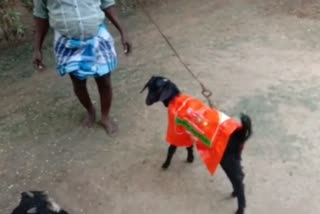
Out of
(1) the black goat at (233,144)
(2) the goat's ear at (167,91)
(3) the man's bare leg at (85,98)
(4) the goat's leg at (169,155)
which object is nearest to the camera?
(1) the black goat at (233,144)

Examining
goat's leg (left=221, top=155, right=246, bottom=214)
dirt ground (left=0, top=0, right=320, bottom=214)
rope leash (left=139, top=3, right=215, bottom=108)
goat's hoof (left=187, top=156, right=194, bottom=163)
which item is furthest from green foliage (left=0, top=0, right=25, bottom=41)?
goat's leg (left=221, top=155, right=246, bottom=214)

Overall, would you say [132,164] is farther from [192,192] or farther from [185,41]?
[185,41]

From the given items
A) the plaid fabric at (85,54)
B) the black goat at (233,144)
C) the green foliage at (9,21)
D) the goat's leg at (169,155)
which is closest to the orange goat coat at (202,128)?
the black goat at (233,144)

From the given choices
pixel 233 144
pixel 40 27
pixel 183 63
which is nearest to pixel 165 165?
pixel 233 144

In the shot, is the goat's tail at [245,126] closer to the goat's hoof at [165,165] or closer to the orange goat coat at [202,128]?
the orange goat coat at [202,128]

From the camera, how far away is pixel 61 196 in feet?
13.2

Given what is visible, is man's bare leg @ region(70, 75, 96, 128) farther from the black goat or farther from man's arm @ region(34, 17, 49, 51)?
the black goat

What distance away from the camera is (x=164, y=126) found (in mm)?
4719

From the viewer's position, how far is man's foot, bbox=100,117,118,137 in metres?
4.71

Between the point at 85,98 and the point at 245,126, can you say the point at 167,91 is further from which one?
the point at 85,98

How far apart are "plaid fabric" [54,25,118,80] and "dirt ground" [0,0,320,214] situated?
71 centimetres

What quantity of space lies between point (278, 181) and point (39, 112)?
7.93 feet

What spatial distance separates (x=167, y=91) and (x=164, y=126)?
0.96m

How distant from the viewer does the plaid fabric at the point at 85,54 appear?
412 cm
